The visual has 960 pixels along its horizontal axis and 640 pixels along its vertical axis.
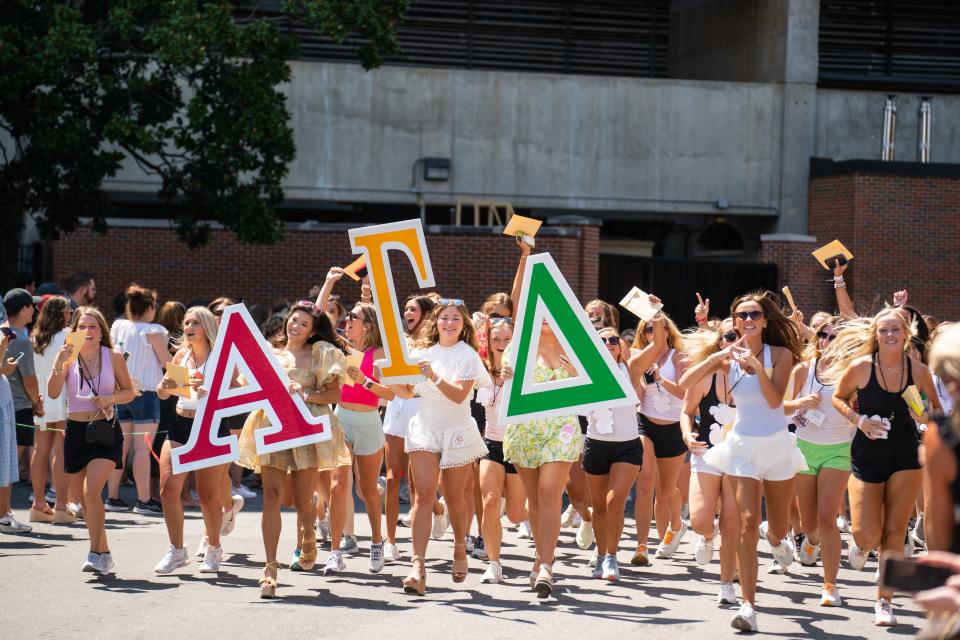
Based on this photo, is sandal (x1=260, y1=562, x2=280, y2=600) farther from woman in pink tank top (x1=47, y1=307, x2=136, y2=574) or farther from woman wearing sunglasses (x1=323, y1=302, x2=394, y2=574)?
woman in pink tank top (x1=47, y1=307, x2=136, y2=574)

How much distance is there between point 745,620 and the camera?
317 inches

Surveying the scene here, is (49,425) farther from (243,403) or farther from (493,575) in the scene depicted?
(493,575)

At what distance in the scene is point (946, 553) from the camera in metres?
4.08

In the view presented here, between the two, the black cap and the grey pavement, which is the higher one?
the black cap

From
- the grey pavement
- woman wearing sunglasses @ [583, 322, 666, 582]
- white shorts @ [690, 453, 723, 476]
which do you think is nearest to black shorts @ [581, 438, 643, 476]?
woman wearing sunglasses @ [583, 322, 666, 582]

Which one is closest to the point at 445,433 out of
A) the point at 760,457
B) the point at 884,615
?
the point at 760,457

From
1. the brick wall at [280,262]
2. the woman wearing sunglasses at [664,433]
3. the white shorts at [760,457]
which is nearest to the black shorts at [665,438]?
the woman wearing sunglasses at [664,433]

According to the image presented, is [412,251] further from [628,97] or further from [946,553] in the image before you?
[628,97]

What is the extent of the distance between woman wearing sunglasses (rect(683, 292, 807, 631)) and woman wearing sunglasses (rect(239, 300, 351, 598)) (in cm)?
252

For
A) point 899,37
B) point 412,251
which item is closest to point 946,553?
point 412,251

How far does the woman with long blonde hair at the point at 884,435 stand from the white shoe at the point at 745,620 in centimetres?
87

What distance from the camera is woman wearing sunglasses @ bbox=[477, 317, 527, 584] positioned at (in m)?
9.69

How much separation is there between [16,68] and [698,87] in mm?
13739

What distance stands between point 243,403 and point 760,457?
11.7ft
